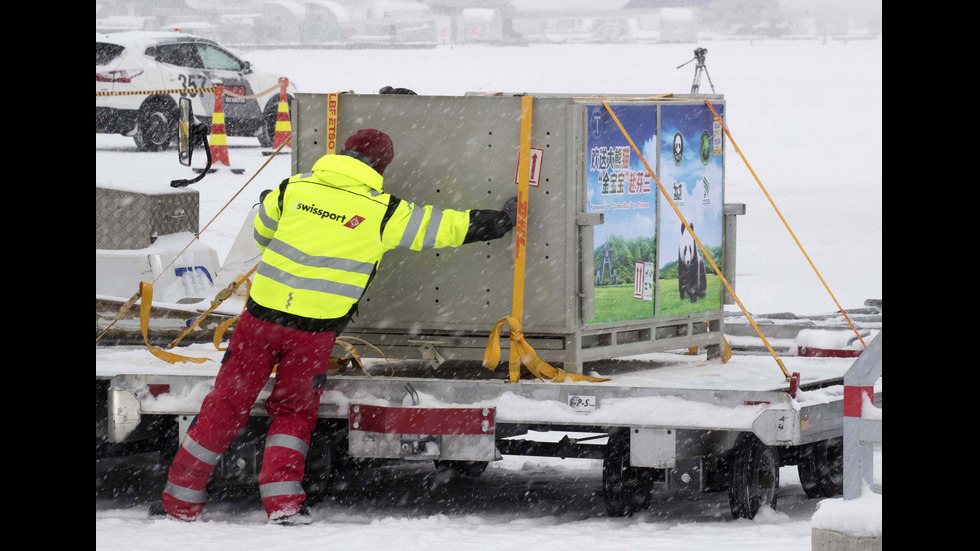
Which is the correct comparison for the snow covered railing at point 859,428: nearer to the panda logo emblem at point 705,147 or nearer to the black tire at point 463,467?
the panda logo emblem at point 705,147

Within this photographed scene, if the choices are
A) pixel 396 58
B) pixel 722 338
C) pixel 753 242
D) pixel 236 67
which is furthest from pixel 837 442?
pixel 396 58

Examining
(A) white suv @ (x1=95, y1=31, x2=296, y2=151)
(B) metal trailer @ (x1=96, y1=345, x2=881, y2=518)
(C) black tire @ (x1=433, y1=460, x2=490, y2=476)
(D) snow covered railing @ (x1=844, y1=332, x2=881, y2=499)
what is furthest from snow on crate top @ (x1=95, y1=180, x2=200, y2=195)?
(A) white suv @ (x1=95, y1=31, x2=296, y2=151)

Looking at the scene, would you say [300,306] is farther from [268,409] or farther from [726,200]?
[726,200]

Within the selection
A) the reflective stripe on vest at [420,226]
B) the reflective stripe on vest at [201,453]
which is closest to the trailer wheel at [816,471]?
the reflective stripe on vest at [420,226]

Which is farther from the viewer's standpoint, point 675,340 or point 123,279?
point 123,279

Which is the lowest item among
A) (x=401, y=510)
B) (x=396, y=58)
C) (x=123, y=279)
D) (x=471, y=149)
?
(x=401, y=510)

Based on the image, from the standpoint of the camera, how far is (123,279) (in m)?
9.12

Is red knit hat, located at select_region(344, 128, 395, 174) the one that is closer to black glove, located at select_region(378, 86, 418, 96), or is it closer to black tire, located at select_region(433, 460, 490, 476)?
black glove, located at select_region(378, 86, 418, 96)

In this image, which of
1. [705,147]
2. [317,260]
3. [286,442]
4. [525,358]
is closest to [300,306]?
[317,260]

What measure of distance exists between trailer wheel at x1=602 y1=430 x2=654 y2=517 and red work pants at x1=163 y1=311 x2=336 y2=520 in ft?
4.49

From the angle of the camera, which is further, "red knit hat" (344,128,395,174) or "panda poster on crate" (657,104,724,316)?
"panda poster on crate" (657,104,724,316)

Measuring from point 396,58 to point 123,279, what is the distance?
29380mm

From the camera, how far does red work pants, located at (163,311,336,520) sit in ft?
21.1

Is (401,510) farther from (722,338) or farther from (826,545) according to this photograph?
(826,545)
